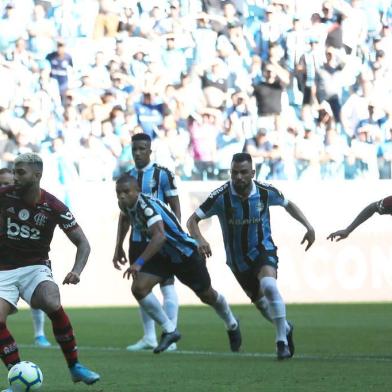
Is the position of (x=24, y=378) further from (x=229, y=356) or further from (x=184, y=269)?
(x=184, y=269)

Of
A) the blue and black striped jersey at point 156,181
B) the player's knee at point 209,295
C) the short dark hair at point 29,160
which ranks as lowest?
the player's knee at point 209,295

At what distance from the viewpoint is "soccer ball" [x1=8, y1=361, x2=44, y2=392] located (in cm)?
681

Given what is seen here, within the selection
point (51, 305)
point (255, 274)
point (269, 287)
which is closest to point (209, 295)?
point (255, 274)

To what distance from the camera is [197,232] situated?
32.8 ft

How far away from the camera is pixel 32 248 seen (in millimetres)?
7516

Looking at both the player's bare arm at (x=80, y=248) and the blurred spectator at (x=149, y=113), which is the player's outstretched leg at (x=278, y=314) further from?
the blurred spectator at (x=149, y=113)

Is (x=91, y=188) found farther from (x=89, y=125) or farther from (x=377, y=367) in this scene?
(x=377, y=367)

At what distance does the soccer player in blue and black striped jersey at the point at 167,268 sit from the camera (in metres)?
10.2

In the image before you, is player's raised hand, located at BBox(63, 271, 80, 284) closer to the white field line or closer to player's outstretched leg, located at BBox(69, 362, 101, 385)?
player's outstretched leg, located at BBox(69, 362, 101, 385)

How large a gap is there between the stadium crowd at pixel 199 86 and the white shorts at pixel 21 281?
33.5 feet

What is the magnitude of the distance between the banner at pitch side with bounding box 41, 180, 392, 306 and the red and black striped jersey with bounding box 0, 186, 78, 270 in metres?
10.1

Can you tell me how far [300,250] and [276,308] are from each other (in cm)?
871

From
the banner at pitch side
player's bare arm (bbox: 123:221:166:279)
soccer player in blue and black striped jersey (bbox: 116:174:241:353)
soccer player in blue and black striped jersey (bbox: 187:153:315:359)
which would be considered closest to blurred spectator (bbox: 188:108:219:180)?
the banner at pitch side

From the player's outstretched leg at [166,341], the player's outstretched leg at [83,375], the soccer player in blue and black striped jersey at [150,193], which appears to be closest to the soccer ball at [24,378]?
the player's outstretched leg at [83,375]
